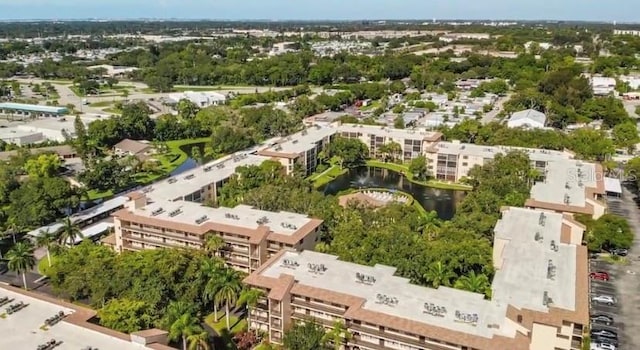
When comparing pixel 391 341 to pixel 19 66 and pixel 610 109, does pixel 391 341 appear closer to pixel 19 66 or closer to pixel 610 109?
pixel 610 109

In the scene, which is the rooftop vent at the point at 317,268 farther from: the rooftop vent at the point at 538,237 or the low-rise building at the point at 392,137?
the low-rise building at the point at 392,137

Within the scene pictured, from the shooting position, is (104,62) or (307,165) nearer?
(307,165)

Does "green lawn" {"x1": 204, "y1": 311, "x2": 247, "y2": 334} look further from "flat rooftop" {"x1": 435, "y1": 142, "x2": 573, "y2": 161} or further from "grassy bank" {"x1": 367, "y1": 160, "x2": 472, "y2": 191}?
"flat rooftop" {"x1": 435, "y1": 142, "x2": 573, "y2": 161}

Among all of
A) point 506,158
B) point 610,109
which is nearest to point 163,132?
point 506,158

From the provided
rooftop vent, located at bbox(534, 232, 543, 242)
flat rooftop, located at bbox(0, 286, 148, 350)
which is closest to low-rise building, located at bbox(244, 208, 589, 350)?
rooftop vent, located at bbox(534, 232, 543, 242)

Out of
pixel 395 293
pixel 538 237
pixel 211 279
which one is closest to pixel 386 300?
pixel 395 293

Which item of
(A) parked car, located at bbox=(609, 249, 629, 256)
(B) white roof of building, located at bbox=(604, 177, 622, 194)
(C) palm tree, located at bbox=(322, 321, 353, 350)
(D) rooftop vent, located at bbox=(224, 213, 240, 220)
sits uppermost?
(D) rooftop vent, located at bbox=(224, 213, 240, 220)

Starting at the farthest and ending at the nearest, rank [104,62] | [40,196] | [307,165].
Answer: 1. [104,62]
2. [307,165]
3. [40,196]

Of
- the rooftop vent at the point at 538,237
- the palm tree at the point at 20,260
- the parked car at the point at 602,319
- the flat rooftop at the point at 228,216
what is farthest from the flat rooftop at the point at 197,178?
the parked car at the point at 602,319
